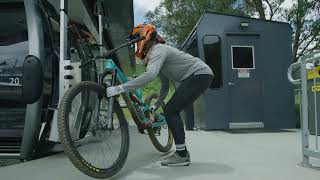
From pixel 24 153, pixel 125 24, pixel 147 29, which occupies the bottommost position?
pixel 24 153

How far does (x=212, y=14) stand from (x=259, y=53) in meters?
1.34

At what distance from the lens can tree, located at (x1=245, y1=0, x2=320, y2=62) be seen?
16625 millimetres

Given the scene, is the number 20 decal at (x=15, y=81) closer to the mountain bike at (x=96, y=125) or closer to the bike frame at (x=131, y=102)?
the mountain bike at (x=96, y=125)

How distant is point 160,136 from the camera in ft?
19.8

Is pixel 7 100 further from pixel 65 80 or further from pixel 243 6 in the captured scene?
pixel 243 6

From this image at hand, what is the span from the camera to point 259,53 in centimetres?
991

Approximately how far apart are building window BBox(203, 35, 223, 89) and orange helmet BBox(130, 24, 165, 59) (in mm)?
4932

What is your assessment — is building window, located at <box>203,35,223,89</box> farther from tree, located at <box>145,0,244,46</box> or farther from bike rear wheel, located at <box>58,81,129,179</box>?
tree, located at <box>145,0,244,46</box>

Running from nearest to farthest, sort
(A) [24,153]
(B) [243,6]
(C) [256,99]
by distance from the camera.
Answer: (A) [24,153], (C) [256,99], (B) [243,6]

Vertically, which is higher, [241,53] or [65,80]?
[241,53]

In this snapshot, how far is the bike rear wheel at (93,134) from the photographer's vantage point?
12.4ft

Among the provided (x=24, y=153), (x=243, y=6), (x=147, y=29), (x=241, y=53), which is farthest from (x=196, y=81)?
(x=243, y=6)

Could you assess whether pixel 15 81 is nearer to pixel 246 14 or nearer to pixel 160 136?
pixel 160 136

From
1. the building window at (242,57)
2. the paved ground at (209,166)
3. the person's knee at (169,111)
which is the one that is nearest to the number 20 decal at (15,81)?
the paved ground at (209,166)
